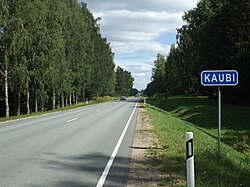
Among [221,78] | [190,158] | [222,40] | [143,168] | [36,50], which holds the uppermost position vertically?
[222,40]

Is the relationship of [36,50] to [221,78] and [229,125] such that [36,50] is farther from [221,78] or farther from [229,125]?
[221,78]

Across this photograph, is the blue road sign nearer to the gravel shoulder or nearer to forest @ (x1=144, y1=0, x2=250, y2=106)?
the gravel shoulder

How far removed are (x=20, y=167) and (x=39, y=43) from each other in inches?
1247

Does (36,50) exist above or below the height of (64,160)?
above

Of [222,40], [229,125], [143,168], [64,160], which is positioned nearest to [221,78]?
[143,168]

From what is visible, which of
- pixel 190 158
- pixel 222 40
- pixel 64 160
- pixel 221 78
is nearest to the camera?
pixel 190 158

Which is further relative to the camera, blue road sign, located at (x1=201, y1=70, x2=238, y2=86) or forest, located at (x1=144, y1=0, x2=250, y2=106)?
forest, located at (x1=144, y1=0, x2=250, y2=106)

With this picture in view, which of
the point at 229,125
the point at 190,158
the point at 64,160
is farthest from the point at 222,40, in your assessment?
the point at 190,158

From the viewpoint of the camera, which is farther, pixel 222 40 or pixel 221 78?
pixel 222 40

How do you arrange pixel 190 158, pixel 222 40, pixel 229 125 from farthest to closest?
pixel 222 40
pixel 229 125
pixel 190 158

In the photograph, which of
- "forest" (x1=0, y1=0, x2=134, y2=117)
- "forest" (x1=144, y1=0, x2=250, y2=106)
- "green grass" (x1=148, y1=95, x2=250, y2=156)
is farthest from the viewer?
"forest" (x1=144, y1=0, x2=250, y2=106)

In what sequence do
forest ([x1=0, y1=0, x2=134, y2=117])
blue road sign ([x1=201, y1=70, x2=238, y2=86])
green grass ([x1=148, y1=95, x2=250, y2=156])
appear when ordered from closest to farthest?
blue road sign ([x1=201, y1=70, x2=238, y2=86]), green grass ([x1=148, y1=95, x2=250, y2=156]), forest ([x1=0, y1=0, x2=134, y2=117])

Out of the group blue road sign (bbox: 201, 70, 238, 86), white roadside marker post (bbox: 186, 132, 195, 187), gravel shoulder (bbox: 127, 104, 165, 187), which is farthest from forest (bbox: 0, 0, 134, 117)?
white roadside marker post (bbox: 186, 132, 195, 187)

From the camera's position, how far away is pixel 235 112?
1415 inches
